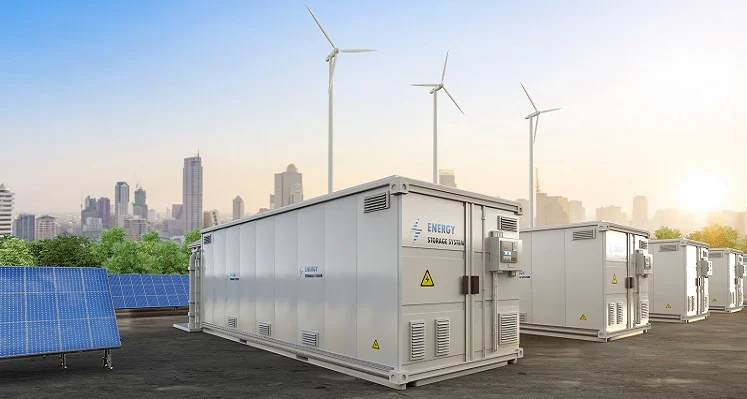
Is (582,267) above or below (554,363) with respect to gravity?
above

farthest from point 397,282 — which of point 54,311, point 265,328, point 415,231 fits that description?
point 54,311

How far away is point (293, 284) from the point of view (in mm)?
14148

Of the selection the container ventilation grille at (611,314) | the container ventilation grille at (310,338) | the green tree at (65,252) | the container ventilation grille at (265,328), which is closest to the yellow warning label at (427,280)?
the container ventilation grille at (310,338)

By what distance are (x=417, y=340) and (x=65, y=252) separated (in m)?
62.0

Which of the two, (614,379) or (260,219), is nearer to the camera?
(614,379)

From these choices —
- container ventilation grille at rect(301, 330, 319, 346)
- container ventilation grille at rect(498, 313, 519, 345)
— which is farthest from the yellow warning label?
container ventilation grille at rect(301, 330, 319, 346)

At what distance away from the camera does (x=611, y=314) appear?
17.7 meters

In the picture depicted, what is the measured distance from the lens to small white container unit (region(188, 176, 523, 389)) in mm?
10805

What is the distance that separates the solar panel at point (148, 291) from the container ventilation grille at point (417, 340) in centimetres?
1693

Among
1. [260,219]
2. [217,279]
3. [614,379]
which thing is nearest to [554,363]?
[614,379]

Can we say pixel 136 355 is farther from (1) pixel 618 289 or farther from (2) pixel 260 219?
(1) pixel 618 289

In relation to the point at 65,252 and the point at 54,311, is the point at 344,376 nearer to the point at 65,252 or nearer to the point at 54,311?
the point at 54,311

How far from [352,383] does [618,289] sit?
10571 millimetres

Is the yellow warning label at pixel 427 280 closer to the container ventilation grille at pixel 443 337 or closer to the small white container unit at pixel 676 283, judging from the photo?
the container ventilation grille at pixel 443 337
